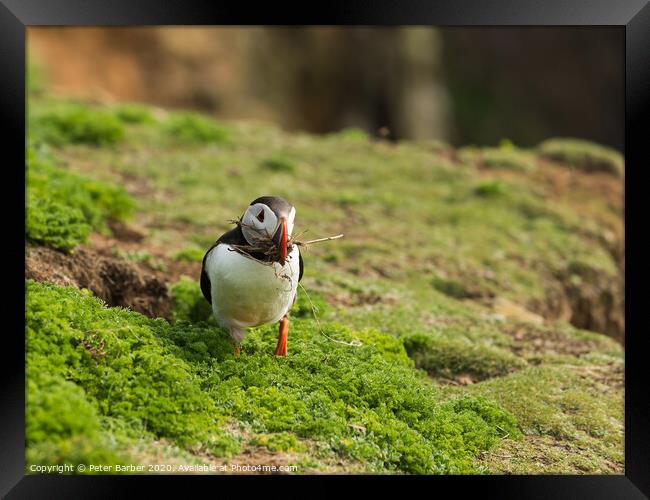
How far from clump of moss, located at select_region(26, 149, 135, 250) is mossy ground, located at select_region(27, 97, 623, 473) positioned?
34 mm

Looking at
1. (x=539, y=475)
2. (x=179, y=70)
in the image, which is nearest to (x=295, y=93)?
(x=179, y=70)

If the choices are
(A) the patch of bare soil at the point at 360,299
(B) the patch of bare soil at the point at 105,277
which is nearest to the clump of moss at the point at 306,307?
(A) the patch of bare soil at the point at 360,299

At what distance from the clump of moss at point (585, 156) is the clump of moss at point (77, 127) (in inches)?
291

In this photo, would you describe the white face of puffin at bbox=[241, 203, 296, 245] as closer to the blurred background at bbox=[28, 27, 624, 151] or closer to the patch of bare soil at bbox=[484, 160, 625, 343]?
the patch of bare soil at bbox=[484, 160, 625, 343]

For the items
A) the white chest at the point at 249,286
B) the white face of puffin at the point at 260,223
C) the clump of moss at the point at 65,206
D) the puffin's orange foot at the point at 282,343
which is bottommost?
the puffin's orange foot at the point at 282,343

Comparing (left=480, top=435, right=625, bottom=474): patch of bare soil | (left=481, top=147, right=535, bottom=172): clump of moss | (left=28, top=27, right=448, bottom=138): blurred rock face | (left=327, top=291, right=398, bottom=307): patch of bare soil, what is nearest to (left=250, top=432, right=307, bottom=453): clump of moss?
(left=480, top=435, right=625, bottom=474): patch of bare soil

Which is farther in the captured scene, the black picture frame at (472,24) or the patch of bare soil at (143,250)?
the patch of bare soil at (143,250)

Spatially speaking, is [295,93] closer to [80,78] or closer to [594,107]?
[80,78]

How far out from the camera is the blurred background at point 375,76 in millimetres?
20812

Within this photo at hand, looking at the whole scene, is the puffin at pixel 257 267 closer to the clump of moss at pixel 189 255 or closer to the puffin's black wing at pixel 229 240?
the puffin's black wing at pixel 229 240

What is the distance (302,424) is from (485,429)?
4.50 feet

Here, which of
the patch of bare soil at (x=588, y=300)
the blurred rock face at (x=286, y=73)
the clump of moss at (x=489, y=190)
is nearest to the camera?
the patch of bare soil at (x=588, y=300)

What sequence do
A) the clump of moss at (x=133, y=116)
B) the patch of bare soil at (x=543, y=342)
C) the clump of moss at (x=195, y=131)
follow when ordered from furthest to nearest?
the clump of moss at (x=133, y=116) < the clump of moss at (x=195, y=131) < the patch of bare soil at (x=543, y=342)

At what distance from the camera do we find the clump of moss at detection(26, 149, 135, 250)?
20.2 feet
